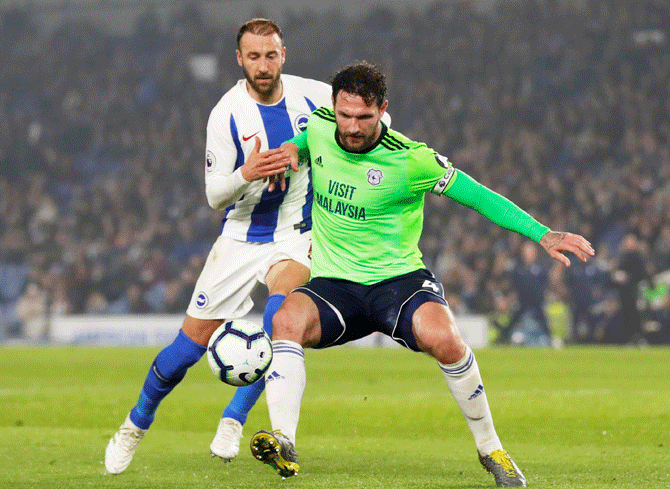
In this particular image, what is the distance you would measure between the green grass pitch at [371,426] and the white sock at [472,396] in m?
0.24

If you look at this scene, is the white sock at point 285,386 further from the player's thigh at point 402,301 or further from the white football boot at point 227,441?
the white football boot at point 227,441

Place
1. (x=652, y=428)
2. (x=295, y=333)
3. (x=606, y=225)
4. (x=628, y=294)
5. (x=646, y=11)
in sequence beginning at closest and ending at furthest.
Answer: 1. (x=295, y=333)
2. (x=652, y=428)
3. (x=628, y=294)
4. (x=606, y=225)
5. (x=646, y=11)

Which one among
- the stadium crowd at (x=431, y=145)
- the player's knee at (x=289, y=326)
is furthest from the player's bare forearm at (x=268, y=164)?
the stadium crowd at (x=431, y=145)

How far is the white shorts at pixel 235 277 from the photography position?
5.62 m

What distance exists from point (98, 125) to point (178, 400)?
18.0 m

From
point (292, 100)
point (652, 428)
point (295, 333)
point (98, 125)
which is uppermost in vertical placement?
point (292, 100)

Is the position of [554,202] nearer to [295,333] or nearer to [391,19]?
[391,19]

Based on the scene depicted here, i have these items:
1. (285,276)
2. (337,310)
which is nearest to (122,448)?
(285,276)

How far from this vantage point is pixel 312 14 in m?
27.4

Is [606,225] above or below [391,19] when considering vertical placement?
below

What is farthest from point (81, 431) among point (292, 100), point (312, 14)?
point (312, 14)

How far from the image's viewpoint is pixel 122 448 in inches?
218

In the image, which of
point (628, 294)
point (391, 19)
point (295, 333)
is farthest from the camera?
point (391, 19)

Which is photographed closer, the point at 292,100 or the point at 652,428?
the point at 292,100
